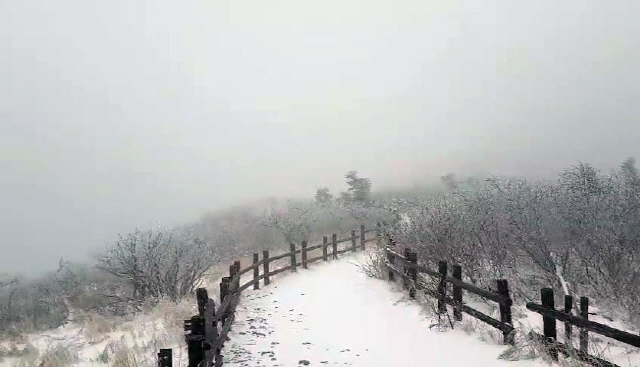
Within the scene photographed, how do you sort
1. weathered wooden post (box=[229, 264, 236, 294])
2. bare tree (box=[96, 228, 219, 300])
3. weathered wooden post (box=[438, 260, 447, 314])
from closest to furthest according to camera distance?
weathered wooden post (box=[438, 260, 447, 314])
weathered wooden post (box=[229, 264, 236, 294])
bare tree (box=[96, 228, 219, 300])

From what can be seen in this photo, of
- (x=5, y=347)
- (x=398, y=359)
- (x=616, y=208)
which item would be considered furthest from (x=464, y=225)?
(x=5, y=347)

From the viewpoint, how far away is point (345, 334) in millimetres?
8992

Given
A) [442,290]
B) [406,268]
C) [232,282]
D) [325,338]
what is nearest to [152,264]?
[232,282]

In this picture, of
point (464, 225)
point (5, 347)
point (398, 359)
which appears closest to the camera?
point (398, 359)

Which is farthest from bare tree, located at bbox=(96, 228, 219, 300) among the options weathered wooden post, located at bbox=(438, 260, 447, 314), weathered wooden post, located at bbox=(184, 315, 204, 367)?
weathered wooden post, located at bbox=(438, 260, 447, 314)

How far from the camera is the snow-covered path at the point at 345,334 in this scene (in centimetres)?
719

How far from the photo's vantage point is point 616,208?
433 inches

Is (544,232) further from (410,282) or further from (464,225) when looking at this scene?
(410,282)

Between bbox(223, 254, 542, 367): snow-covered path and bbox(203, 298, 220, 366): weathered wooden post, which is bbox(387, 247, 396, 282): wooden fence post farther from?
bbox(203, 298, 220, 366): weathered wooden post

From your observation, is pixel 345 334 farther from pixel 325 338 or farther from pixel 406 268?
pixel 406 268

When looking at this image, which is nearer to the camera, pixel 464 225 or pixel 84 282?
pixel 464 225

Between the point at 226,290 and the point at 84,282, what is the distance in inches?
794

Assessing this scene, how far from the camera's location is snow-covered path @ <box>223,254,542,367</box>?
7.19 m

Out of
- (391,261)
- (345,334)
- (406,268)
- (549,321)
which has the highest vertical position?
(549,321)
